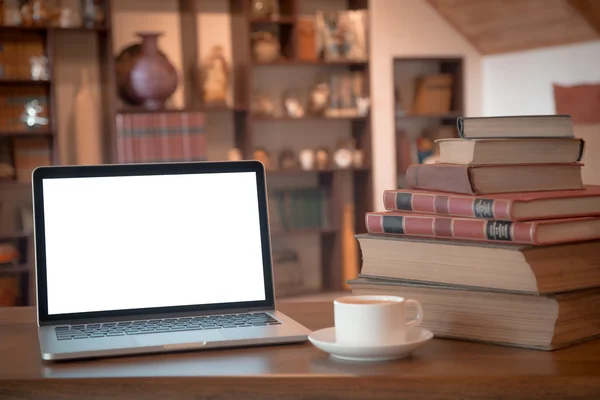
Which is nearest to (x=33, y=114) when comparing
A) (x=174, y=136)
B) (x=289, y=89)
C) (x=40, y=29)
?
(x=40, y=29)

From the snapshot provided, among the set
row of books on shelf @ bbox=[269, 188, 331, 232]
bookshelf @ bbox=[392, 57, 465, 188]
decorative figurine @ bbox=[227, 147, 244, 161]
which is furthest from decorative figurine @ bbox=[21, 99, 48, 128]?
bookshelf @ bbox=[392, 57, 465, 188]

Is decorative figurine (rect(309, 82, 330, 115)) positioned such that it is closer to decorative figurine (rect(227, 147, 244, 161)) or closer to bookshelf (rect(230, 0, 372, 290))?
bookshelf (rect(230, 0, 372, 290))

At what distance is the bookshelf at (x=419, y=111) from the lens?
6.12 m

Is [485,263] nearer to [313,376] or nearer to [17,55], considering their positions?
[313,376]

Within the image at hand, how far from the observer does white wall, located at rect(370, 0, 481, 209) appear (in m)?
5.95

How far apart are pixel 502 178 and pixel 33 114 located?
4.34 metres

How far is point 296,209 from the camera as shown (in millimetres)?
5770

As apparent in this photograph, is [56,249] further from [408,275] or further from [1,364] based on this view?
[408,275]

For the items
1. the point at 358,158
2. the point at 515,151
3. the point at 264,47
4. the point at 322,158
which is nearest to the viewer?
the point at 515,151

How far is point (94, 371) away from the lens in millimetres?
1116

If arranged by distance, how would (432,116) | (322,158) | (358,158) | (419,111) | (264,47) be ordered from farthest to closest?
(419,111) < (432,116) < (358,158) < (322,158) < (264,47)

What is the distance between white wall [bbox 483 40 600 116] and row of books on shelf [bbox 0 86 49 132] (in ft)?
9.89

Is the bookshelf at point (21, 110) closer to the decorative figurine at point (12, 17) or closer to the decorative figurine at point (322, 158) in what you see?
the decorative figurine at point (12, 17)

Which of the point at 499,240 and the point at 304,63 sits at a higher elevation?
the point at 304,63
